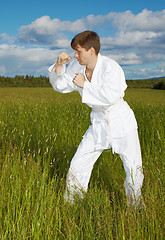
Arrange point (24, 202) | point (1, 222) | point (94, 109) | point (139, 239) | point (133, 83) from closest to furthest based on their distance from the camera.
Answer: point (139, 239) → point (1, 222) → point (24, 202) → point (94, 109) → point (133, 83)

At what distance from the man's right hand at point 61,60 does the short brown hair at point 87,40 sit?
0.15 m

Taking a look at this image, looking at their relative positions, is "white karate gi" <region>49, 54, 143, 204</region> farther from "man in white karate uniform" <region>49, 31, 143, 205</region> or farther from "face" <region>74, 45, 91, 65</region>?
"face" <region>74, 45, 91, 65</region>

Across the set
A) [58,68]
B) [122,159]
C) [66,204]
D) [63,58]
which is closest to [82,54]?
[63,58]

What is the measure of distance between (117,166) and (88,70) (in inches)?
70.8

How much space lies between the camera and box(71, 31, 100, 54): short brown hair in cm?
248

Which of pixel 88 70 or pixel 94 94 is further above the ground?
pixel 88 70

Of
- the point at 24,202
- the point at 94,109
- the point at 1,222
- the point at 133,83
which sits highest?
the point at 133,83

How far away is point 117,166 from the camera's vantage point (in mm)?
3877

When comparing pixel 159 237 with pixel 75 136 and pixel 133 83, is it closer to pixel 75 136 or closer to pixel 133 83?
pixel 75 136

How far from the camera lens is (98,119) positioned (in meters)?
2.73

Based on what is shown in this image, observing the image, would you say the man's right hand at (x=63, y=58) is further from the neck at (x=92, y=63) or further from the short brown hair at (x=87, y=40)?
the neck at (x=92, y=63)

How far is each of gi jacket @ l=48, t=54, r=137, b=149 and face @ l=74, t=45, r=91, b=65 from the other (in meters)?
0.14

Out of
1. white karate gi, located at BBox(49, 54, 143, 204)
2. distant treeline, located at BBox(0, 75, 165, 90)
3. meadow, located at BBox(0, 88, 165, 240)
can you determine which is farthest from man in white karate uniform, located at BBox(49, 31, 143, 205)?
distant treeline, located at BBox(0, 75, 165, 90)

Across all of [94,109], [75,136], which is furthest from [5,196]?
[75,136]
